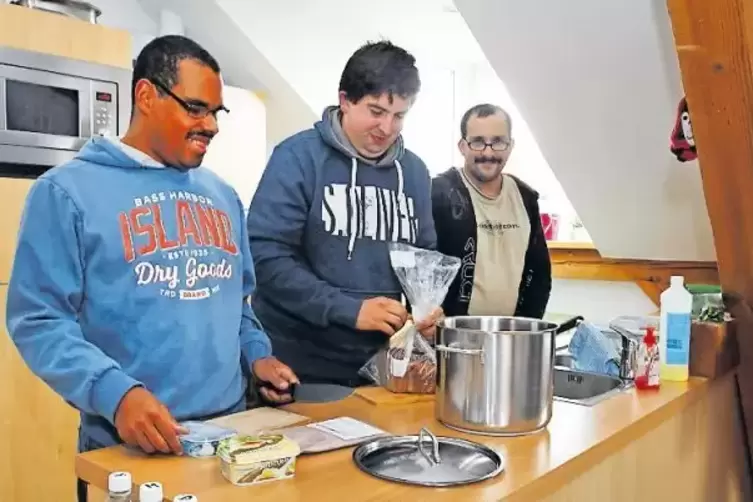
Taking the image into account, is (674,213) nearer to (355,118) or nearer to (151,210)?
(355,118)

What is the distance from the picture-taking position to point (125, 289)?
117 cm

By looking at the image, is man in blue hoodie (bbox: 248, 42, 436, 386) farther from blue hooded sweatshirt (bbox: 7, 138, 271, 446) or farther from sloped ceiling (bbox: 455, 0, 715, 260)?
sloped ceiling (bbox: 455, 0, 715, 260)

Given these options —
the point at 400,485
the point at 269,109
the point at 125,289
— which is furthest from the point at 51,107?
the point at 400,485

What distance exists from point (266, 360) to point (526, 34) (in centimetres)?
127

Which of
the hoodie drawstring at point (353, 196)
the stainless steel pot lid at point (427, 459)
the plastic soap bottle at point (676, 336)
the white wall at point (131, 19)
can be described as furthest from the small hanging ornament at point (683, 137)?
the white wall at point (131, 19)

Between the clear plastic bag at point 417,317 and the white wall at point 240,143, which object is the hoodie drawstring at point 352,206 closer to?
the clear plastic bag at point 417,317

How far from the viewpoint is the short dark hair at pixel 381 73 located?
154 cm

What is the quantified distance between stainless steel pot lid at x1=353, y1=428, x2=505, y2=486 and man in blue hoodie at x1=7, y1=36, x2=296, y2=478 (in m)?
0.25

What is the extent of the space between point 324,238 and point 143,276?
1.57 ft

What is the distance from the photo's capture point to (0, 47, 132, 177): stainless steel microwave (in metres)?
2.32

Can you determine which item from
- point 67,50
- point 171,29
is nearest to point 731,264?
point 67,50

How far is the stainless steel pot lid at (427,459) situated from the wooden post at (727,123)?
0.83 meters

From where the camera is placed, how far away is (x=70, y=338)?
42.3 inches

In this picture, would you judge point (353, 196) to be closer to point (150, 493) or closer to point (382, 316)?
point (382, 316)
